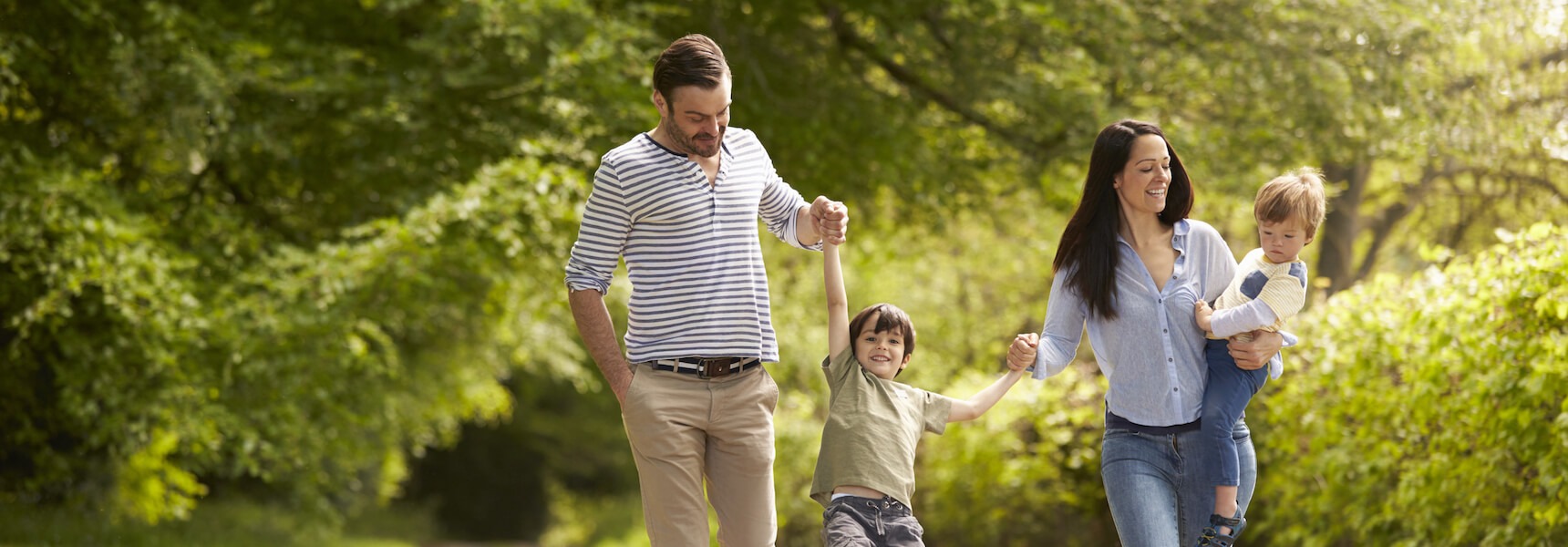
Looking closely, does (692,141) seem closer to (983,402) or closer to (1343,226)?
(983,402)

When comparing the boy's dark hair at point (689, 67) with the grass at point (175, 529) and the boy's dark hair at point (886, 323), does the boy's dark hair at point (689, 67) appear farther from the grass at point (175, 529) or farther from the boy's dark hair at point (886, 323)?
the grass at point (175, 529)

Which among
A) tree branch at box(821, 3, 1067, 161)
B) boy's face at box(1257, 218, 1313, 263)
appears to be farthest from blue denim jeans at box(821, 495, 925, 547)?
tree branch at box(821, 3, 1067, 161)

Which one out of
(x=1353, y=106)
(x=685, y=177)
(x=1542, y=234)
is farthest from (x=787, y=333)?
(x=685, y=177)

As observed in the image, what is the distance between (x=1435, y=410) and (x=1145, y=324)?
12.0ft

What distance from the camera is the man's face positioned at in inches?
133

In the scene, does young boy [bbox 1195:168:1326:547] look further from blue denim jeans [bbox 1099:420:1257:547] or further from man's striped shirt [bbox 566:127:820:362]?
man's striped shirt [bbox 566:127:820:362]

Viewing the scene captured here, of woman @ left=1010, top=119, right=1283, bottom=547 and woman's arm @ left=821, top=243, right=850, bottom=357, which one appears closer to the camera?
woman @ left=1010, top=119, right=1283, bottom=547

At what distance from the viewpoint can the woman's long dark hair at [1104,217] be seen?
3613 mm

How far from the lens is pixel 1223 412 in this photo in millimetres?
3477

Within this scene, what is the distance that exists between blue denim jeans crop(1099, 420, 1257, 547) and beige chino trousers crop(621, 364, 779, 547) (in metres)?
0.93

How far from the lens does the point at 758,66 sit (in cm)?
1033

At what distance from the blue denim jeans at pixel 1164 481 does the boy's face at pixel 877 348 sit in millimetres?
755

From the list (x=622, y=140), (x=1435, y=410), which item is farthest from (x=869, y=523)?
(x=622, y=140)

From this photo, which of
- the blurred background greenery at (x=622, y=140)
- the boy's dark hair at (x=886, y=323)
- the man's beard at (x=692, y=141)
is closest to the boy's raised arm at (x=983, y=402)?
the boy's dark hair at (x=886, y=323)
